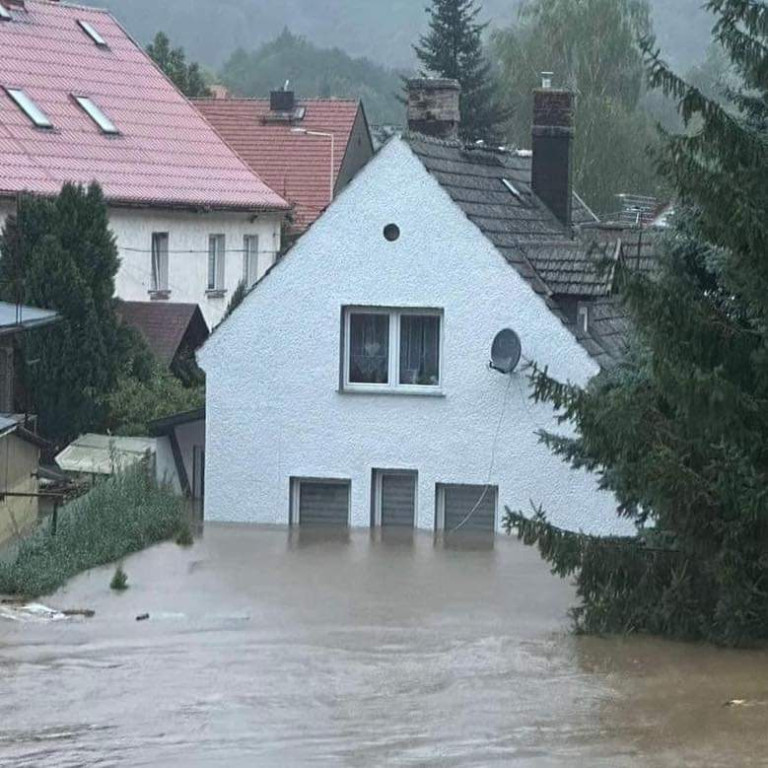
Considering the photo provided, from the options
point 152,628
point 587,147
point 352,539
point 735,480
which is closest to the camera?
point 735,480

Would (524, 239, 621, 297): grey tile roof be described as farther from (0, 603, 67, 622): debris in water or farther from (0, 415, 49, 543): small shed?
(0, 603, 67, 622): debris in water

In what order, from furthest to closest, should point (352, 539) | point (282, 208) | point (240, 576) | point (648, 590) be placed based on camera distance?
1. point (282, 208)
2. point (352, 539)
3. point (240, 576)
4. point (648, 590)

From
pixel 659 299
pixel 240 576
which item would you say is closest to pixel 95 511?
pixel 240 576

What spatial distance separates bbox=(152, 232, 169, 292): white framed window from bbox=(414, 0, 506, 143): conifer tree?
75.9ft

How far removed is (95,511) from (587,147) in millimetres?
44947

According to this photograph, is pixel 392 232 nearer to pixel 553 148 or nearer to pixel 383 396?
pixel 383 396

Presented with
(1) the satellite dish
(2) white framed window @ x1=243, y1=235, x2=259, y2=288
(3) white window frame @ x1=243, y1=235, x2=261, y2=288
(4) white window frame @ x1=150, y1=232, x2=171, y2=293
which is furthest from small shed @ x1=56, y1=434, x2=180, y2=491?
(2) white framed window @ x1=243, y1=235, x2=259, y2=288

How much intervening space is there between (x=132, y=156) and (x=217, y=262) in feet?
9.84

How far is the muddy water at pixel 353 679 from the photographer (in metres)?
13.2

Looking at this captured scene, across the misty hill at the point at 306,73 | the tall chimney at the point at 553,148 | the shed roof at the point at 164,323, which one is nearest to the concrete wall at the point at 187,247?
the shed roof at the point at 164,323

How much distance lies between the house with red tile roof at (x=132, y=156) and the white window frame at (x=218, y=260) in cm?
2

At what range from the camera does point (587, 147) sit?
6631 cm

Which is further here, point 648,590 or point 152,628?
point 152,628

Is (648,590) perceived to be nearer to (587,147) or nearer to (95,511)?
(95,511)
